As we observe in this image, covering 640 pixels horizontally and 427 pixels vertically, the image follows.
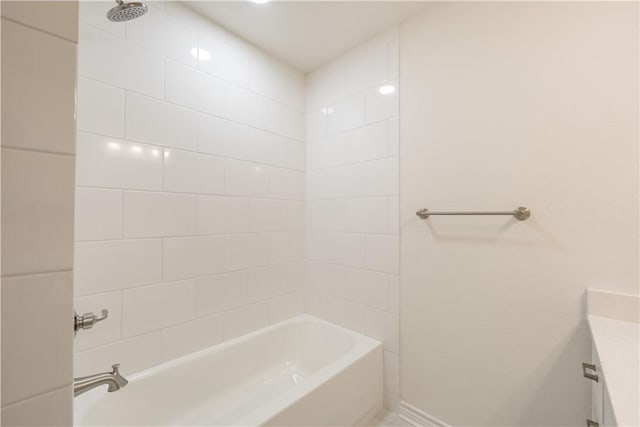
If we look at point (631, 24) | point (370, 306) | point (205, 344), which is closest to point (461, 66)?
point (631, 24)

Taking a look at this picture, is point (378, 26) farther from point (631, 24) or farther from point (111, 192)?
point (111, 192)

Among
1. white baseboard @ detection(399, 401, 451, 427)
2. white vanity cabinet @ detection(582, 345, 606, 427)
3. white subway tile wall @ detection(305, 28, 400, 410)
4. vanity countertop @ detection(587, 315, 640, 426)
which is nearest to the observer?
vanity countertop @ detection(587, 315, 640, 426)

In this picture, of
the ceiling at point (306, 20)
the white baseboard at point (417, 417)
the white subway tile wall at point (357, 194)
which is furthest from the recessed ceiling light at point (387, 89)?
the white baseboard at point (417, 417)

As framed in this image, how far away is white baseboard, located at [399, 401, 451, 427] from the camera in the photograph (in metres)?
1.45

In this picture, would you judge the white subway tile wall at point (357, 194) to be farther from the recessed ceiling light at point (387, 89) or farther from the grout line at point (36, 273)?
the grout line at point (36, 273)

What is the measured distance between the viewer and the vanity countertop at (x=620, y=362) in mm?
495

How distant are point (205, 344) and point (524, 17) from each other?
2279mm

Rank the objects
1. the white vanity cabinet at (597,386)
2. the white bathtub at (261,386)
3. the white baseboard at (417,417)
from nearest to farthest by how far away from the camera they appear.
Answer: the white vanity cabinet at (597,386) < the white bathtub at (261,386) < the white baseboard at (417,417)

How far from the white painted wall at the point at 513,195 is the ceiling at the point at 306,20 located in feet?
0.63

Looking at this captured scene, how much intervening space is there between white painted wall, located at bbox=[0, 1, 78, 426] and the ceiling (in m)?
1.40

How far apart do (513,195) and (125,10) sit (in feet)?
5.69

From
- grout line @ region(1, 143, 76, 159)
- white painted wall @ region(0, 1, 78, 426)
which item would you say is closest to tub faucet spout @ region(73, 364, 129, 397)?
white painted wall @ region(0, 1, 78, 426)

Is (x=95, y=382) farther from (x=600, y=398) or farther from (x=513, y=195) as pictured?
(x=513, y=195)

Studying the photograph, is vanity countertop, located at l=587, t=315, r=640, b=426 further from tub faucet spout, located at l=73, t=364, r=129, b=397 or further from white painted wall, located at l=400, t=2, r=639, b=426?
tub faucet spout, located at l=73, t=364, r=129, b=397
